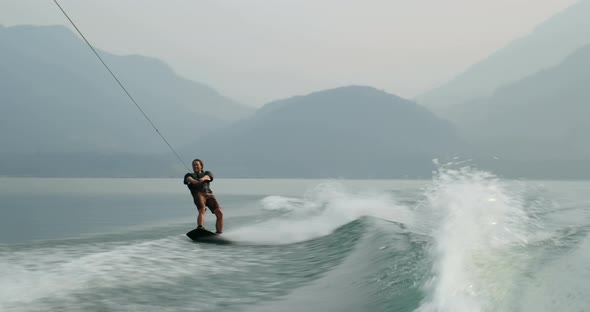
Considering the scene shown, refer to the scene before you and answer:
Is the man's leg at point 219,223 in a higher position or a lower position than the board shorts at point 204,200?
lower

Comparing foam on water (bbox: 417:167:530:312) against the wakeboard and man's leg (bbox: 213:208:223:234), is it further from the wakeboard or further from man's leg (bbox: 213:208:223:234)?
man's leg (bbox: 213:208:223:234)

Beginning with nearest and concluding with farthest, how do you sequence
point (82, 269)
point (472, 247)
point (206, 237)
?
point (472, 247), point (82, 269), point (206, 237)

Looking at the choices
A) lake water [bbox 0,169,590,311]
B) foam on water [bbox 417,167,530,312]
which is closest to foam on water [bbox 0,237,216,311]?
lake water [bbox 0,169,590,311]

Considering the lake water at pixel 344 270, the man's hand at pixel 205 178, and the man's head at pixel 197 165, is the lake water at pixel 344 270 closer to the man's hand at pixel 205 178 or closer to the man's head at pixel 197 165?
the man's hand at pixel 205 178

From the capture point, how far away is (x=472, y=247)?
7.92 metres

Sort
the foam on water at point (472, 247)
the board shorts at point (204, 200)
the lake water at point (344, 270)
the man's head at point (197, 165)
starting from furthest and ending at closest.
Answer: the board shorts at point (204, 200) → the man's head at point (197, 165) → the lake water at point (344, 270) → the foam on water at point (472, 247)

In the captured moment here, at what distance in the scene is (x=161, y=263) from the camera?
10109mm

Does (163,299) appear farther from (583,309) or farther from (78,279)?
(583,309)

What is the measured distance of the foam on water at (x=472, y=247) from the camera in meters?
5.47

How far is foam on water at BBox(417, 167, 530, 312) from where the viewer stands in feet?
18.0

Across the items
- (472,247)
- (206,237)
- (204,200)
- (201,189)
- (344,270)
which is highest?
(201,189)

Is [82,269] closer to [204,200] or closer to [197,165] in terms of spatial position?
[197,165]

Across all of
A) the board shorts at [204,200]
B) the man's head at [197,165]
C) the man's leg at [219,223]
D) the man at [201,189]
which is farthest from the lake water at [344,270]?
the man's head at [197,165]

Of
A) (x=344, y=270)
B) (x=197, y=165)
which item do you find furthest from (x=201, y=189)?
(x=344, y=270)
